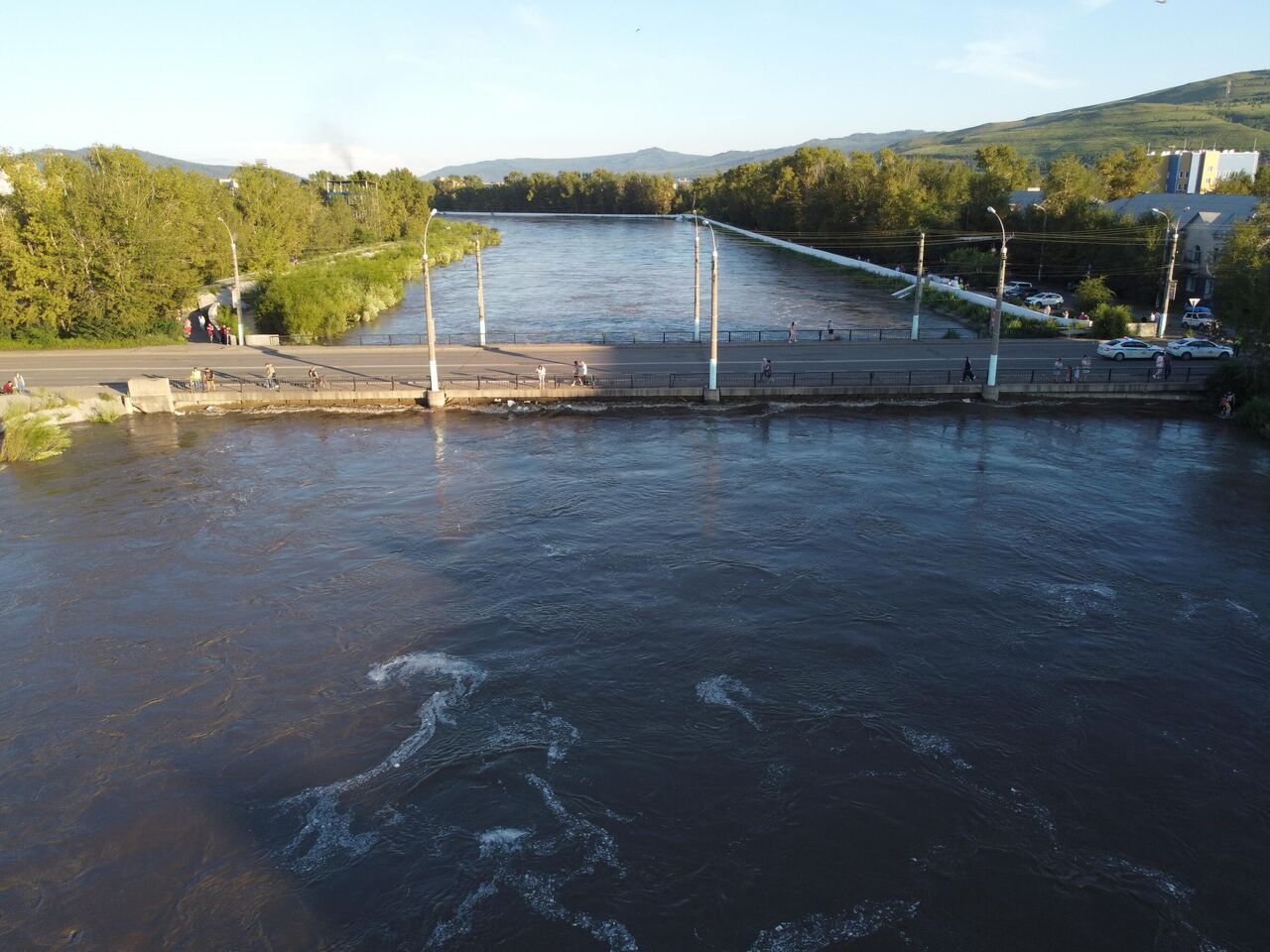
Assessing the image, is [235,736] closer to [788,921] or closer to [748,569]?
[788,921]

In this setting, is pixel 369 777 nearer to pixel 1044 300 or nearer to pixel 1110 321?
pixel 1110 321

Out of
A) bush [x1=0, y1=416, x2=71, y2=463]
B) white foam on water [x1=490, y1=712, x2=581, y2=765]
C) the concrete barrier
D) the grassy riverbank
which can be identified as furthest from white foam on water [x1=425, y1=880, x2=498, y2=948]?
the grassy riverbank

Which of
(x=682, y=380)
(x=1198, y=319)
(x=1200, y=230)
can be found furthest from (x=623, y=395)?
(x=1200, y=230)

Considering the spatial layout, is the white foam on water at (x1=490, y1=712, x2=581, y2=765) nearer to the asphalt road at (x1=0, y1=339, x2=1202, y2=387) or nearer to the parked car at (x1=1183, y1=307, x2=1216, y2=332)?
the asphalt road at (x1=0, y1=339, x2=1202, y2=387)

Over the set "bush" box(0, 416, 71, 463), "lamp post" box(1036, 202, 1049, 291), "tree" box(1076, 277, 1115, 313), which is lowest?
"bush" box(0, 416, 71, 463)

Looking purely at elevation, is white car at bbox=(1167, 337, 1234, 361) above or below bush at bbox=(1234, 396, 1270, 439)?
above

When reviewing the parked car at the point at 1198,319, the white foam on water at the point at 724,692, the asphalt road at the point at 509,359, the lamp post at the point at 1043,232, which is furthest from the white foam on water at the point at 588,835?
the lamp post at the point at 1043,232
